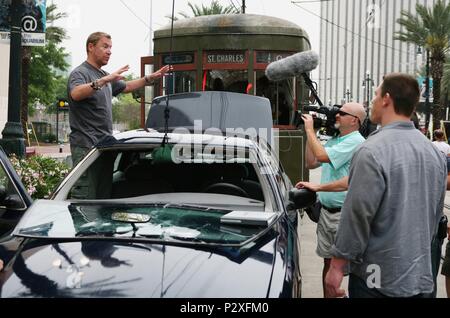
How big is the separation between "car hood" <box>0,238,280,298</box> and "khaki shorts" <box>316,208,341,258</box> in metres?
2.32

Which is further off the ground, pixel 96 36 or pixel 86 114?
pixel 96 36

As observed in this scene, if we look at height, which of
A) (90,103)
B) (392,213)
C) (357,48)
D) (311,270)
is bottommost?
(311,270)

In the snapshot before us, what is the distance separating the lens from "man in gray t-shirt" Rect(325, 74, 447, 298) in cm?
289

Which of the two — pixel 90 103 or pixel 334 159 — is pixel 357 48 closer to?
pixel 90 103

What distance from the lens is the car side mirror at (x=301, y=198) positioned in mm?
3971

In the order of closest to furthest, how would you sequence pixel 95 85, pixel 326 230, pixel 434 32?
pixel 326 230 → pixel 95 85 → pixel 434 32

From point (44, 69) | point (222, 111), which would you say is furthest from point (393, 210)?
point (44, 69)

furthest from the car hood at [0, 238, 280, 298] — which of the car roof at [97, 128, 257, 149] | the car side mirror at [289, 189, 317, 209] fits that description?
the car roof at [97, 128, 257, 149]

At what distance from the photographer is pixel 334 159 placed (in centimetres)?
495

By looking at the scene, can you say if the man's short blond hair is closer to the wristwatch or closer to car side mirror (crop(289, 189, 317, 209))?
the wristwatch

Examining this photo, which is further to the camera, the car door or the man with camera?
the man with camera

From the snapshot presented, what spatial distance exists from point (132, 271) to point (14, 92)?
650 centimetres

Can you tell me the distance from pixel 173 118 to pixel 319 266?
317 cm

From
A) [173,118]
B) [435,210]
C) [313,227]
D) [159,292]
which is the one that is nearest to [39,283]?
[159,292]
